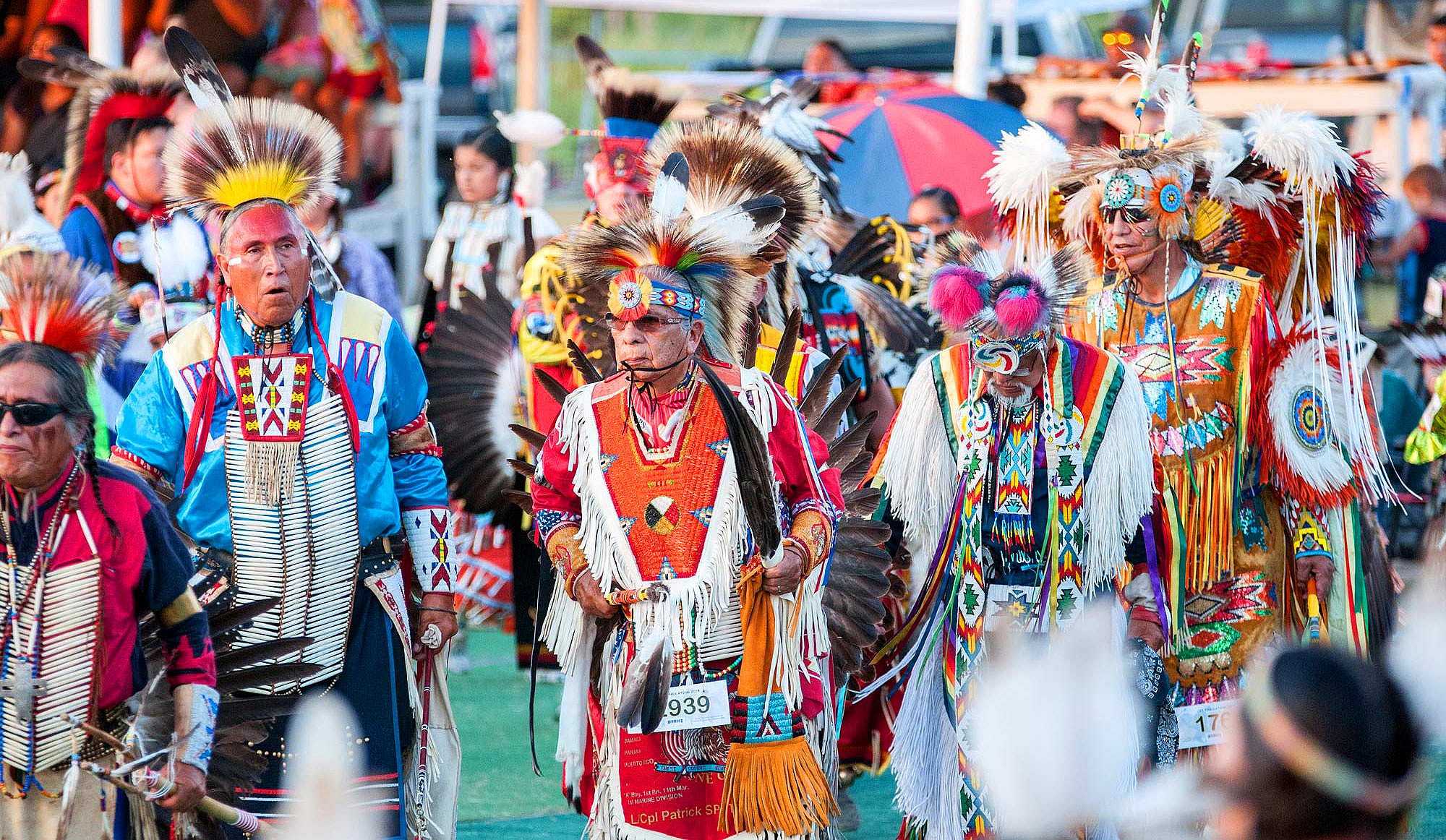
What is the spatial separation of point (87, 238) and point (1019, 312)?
10.6ft

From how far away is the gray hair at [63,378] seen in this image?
2.99 metres

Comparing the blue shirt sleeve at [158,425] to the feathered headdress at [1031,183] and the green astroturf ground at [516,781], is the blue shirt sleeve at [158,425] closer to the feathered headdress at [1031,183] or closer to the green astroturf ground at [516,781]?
the green astroturf ground at [516,781]

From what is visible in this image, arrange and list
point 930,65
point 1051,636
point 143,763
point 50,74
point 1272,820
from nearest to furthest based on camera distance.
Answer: point 1272,820, point 143,763, point 1051,636, point 50,74, point 930,65

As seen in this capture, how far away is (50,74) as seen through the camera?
20.2 feet

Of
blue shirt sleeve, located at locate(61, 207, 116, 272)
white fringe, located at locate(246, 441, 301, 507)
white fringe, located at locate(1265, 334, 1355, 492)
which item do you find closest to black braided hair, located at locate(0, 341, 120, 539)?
white fringe, located at locate(246, 441, 301, 507)

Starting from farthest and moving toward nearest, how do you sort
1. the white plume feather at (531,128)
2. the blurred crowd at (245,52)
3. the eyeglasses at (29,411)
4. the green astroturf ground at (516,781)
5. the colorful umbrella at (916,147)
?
1. the colorful umbrella at (916,147)
2. the blurred crowd at (245,52)
3. the white plume feather at (531,128)
4. the green astroturf ground at (516,781)
5. the eyeglasses at (29,411)

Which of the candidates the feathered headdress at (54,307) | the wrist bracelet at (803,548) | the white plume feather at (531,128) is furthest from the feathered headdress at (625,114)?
the feathered headdress at (54,307)

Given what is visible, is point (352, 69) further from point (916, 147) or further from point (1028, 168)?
point (1028, 168)

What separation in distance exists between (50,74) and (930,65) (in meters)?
8.06

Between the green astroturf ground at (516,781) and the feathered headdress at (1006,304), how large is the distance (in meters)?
1.78

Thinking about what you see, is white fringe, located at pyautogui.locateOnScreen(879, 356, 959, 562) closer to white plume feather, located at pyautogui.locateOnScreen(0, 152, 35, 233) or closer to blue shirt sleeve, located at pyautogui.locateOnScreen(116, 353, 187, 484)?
blue shirt sleeve, located at pyautogui.locateOnScreen(116, 353, 187, 484)

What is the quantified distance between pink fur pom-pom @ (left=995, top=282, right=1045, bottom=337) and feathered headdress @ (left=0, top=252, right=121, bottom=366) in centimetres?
189

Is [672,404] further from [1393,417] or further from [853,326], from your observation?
[1393,417]

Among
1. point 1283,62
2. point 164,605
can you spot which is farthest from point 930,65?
point 164,605
